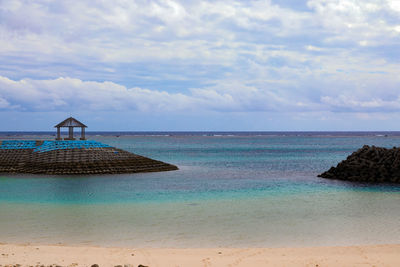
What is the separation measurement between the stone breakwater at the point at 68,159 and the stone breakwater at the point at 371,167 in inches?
Answer: 574

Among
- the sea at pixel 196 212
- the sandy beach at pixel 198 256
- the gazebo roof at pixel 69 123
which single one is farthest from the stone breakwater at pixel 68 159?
the sandy beach at pixel 198 256

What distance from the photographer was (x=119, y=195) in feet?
74.2

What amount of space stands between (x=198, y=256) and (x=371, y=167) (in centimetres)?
2331

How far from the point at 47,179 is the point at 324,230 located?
21.2 metres

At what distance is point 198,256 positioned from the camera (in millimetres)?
10992

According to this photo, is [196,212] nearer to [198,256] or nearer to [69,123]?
[198,256]

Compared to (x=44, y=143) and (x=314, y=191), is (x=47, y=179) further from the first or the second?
(x=314, y=191)

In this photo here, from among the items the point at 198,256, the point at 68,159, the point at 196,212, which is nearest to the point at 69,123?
the point at 68,159

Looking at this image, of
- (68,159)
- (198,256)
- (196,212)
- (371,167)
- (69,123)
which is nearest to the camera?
(198,256)

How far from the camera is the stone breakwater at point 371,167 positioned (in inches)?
1161

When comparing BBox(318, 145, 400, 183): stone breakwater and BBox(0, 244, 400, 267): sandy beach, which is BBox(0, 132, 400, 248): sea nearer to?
BBox(0, 244, 400, 267): sandy beach

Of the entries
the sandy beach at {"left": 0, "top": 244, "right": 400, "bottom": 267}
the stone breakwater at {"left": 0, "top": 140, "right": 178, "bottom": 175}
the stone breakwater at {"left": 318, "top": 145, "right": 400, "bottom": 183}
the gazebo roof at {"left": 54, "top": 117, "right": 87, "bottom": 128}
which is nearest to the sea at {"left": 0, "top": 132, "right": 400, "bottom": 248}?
the sandy beach at {"left": 0, "top": 244, "right": 400, "bottom": 267}

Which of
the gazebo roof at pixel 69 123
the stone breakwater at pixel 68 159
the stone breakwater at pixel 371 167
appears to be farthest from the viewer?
the gazebo roof at pixel 69 123

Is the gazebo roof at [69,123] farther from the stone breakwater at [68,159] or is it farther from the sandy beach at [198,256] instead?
the sandy beach at [198,256]
